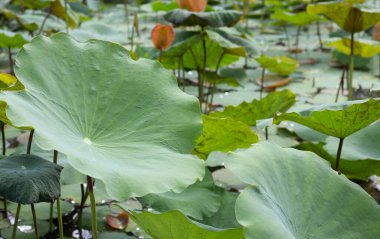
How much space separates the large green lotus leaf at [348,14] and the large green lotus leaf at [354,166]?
1.46ft

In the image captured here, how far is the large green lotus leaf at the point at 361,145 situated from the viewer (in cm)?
130

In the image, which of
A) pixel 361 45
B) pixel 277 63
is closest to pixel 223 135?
pixel 361 45

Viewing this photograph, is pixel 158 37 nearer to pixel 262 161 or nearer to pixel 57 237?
pixel 57 237

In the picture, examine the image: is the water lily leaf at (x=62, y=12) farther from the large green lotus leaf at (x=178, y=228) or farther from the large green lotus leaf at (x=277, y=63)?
the large green lotus leaf at (x=178, y=228)

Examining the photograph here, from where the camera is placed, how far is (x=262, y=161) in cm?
91

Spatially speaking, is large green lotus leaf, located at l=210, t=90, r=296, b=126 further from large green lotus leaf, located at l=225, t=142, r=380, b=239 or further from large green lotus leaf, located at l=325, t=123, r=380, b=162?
large green lotus leaf, located at l=225, t=142, r=380, b=239

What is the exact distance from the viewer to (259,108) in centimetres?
158

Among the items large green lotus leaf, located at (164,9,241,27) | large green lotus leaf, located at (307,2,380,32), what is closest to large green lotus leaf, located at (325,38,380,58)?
large green lotus leaf, located at (307,2,380,32)

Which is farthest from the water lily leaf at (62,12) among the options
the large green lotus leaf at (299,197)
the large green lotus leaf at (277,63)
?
the large green lotus leaf at (299,197)

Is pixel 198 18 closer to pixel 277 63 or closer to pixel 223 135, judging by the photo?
pixel 277 63

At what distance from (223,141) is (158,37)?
66 centimetres

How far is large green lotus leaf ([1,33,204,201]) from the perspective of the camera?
82 cm

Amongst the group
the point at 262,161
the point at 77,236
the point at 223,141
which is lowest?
the point at 77,236

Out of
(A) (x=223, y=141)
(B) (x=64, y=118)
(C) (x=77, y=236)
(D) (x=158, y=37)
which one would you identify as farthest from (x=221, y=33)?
(B) (x=64, y=118)
